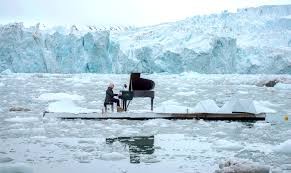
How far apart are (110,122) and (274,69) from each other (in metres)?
51.5

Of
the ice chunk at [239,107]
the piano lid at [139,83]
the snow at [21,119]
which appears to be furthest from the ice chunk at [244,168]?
the ice chunk at [239,107]

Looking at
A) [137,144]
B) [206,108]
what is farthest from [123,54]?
[137,144]

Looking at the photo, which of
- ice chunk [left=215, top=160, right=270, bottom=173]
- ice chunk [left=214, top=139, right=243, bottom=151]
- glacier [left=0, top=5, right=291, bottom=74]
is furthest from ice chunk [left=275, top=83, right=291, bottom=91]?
ice chunk [left=215, top=160, right=270, bottom=173]

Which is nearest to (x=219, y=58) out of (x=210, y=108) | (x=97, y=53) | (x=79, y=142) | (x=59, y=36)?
(x=97, y=53)

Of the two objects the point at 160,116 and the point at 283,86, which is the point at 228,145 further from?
the point at 283,86

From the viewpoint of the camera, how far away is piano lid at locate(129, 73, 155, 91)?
13805mm

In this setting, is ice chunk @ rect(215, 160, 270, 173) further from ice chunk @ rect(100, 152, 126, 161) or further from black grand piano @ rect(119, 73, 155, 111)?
black grand piano @ rect(119, 73, 155, 111)

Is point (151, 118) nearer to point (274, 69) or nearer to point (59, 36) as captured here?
point (59, 36)

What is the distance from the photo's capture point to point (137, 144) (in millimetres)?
8828

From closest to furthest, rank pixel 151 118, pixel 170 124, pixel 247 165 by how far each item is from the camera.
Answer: pixel 247 165
pixel 170 124
pixel 151 118

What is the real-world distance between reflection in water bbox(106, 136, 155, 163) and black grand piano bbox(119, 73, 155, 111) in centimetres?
376

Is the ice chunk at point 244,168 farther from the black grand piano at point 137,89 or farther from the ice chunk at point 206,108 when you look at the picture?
the ice chunk at point 206,108

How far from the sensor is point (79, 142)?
8.98 m

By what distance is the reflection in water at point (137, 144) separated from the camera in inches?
302
